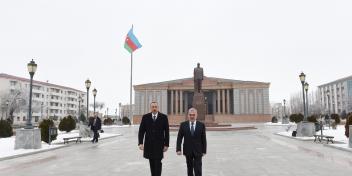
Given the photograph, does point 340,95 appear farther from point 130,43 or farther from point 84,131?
point 84,131

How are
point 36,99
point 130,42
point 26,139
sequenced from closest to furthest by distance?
point 26,139 → point 130,42 → point 36,99

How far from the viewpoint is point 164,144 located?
6.51m

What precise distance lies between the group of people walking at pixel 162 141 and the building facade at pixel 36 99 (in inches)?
2952

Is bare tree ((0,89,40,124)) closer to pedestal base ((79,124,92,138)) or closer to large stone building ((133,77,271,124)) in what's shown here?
large stone building ((133,77,271,124))

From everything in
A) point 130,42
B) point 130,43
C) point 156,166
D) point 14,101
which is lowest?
point 156,166

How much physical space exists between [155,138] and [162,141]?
0.17 meters

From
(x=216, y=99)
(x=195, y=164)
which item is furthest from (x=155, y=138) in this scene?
(x=216, y=99)

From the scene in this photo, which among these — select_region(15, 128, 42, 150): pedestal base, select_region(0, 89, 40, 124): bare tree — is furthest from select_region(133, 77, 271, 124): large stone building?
select_region(15, 128, 42, 150): pedestal base

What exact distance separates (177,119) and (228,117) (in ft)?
44.4

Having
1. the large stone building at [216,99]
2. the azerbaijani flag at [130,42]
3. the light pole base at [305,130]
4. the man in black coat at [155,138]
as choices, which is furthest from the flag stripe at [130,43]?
the man in black coat at [155,138]

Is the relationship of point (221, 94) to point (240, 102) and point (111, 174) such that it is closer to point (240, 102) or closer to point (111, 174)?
point (240, 102)

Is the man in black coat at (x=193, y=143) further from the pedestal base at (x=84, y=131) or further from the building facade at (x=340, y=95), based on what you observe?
the building facade at (x=340, y=95)

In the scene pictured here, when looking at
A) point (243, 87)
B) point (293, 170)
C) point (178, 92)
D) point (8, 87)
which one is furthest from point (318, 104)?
point (293, 170)

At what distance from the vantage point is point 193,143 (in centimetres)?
641
